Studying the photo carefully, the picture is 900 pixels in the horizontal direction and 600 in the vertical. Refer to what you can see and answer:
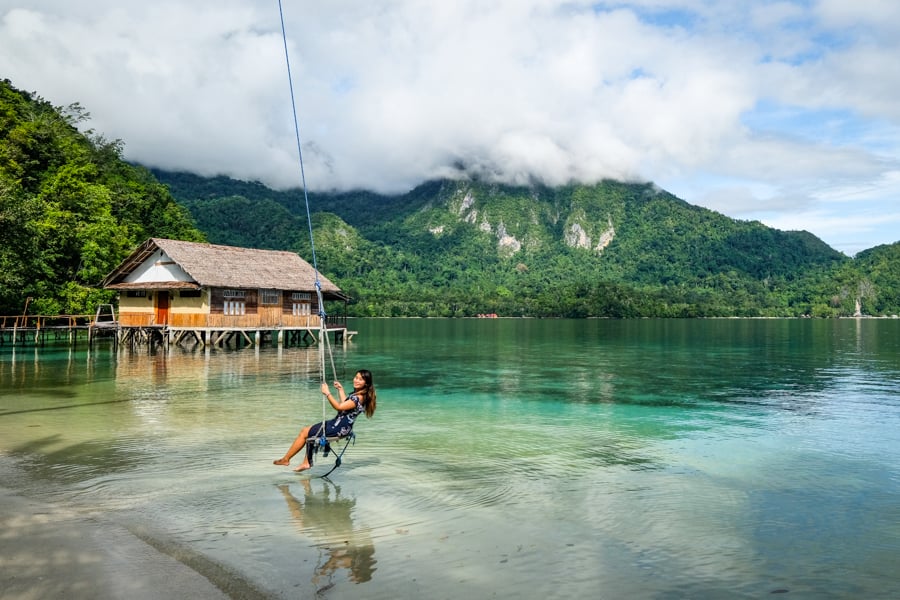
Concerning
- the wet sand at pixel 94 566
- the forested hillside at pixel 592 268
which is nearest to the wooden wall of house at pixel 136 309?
the wet sand at pixel 94 566

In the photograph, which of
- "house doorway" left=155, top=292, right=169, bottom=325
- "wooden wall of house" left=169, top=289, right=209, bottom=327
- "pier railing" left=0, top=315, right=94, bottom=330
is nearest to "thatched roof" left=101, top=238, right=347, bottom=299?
"wooden wall of house" left=169, top=289, right=209, bottom=327

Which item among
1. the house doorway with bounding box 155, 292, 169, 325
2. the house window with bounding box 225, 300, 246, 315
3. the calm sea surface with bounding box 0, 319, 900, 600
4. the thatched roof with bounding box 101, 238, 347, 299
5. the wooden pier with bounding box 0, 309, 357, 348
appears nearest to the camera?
the calm sea surface with bounding box 0, 319, 900, 600

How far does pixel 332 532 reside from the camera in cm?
693

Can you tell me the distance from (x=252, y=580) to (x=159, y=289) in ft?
113

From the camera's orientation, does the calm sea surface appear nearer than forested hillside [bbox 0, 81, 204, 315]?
Yes

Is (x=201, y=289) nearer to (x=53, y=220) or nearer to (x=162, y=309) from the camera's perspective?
(x=162, y=309)

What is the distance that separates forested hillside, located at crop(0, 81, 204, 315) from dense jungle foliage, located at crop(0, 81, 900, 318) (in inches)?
3.8

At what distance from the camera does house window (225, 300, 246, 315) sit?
37562mm

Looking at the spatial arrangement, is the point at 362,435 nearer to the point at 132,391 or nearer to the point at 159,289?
the point at 132,391

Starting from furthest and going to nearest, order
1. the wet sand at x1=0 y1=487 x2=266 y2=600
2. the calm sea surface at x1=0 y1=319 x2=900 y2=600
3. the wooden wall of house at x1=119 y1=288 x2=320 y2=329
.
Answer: the wooden wall of house at x1=119 y1=288 x2=320 y2=329 → the calm sea surface at x1=0 y1=319 x2=900 y2=600 → the wet sand at x1=0 y1=487 x2=266 y2=600

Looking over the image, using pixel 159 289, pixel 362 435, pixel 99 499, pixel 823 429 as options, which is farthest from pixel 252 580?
pixel 159 289

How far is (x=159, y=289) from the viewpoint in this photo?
36.6 meters

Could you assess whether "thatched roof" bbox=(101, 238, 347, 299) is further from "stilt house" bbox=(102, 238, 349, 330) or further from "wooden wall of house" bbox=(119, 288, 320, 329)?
"wooden wall of house" bbox=(119, 288, 320, 329)

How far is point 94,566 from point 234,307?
33.6 m
